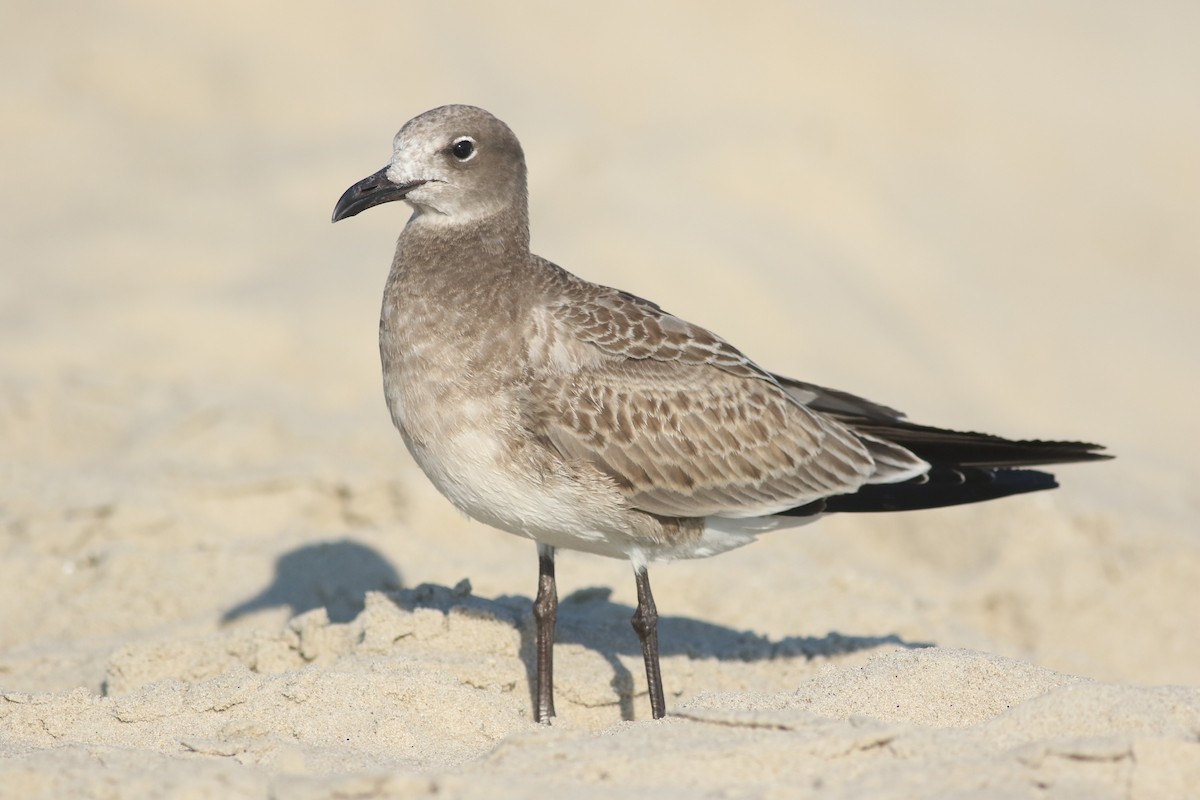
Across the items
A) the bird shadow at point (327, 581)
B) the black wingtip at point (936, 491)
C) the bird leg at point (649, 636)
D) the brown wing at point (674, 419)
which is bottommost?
the bird leg at point (649, 636)

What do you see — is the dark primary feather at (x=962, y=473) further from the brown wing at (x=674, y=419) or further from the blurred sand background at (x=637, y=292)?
the blurred sand background at (x=637, y=292)

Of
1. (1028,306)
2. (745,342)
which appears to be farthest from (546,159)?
(1028,306)

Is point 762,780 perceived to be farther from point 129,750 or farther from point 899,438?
point 899,438

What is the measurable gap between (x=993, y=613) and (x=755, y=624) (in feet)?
5.44

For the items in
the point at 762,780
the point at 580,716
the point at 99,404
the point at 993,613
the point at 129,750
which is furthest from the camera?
the point at 99,404

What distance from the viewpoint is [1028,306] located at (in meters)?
13.3

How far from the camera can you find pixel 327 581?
7816 mm

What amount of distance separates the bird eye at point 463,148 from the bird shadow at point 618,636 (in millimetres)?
1961

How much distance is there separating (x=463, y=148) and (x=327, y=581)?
9.15ft

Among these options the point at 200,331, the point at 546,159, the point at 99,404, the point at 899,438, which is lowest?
the point at 899,438

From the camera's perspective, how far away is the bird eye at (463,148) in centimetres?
612

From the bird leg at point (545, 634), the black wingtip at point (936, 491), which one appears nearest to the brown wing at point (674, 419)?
the black wingtip at point (936, 491)

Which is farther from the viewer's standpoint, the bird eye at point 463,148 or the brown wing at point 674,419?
the bird eye at point 463,148

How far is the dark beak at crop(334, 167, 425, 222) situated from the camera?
19.7 feet
